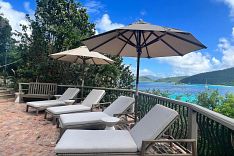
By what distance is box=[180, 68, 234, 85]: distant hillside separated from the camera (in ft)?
111

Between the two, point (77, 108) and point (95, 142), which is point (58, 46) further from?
point (95, 142)

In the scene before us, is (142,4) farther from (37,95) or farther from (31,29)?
(37,95)

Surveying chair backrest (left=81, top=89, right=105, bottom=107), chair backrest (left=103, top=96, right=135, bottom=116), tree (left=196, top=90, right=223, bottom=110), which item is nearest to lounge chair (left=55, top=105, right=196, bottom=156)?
chair backrest (left=103, top=96, right=135, bottom=116)

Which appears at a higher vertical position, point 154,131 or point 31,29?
point 31,29

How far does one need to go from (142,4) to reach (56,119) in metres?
24.0

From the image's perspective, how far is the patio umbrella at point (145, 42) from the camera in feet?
15.1

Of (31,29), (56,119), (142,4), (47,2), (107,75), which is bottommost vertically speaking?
(56,119)

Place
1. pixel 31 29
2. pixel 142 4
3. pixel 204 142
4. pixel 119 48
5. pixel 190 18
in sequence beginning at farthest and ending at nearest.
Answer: pixel 190 18 < pixel 142 4 < pixel 31 29 < pixel 119 48 < pixel 204 142

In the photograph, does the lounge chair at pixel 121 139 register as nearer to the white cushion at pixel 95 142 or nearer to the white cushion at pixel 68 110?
the white cushion at pixel 95 142

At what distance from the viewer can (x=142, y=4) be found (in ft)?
94.7

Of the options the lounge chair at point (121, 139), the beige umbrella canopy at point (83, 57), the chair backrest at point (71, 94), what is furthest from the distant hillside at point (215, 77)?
the lounge chair at point (121, 139)

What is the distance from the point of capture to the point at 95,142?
350cm

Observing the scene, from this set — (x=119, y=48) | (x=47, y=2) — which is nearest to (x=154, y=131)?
(x=119, y=48)

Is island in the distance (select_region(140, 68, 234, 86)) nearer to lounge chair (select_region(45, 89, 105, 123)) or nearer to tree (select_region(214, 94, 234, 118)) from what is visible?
tree (select_region(214, 94, 234, 118))
